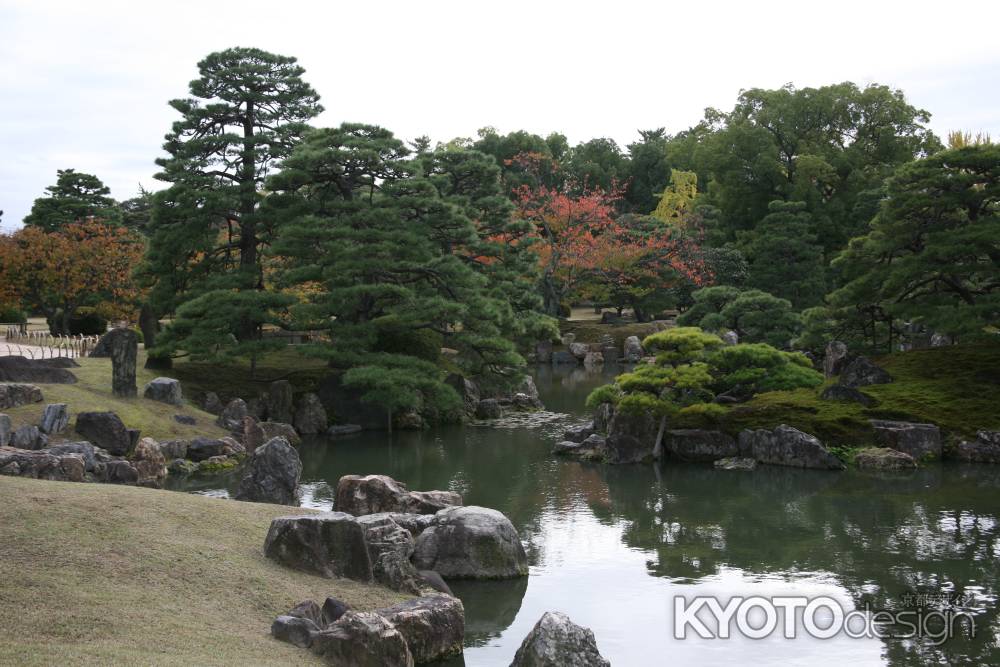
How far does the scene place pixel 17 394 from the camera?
1641 centimetres

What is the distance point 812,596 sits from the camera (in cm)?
971

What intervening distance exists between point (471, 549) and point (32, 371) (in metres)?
11.8

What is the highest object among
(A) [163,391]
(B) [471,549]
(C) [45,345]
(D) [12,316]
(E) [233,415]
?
(D) [12,316]

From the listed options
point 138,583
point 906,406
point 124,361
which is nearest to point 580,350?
point 906,406

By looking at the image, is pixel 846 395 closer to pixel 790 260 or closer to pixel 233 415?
pixel 233 415

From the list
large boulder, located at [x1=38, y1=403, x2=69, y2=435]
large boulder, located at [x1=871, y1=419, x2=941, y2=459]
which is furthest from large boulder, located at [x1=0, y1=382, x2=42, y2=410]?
large boulder, located at [x1=871, y1=419, x2=941, y2=459]

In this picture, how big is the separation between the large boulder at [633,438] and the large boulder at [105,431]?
28.3 feet

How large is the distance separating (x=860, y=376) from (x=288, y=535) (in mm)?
13859

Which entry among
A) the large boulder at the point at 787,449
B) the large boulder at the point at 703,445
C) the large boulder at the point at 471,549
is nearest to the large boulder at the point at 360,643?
the large boulder at the point at 471,549

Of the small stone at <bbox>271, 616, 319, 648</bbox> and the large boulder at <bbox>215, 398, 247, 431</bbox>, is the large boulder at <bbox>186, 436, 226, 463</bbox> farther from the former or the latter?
the small stone at <bbox>271, 616, 319, 648</bbox>

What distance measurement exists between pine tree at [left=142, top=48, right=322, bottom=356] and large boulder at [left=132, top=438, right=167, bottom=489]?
6.29 metres

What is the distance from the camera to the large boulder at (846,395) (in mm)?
17766

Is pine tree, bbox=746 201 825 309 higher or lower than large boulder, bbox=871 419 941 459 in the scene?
higher

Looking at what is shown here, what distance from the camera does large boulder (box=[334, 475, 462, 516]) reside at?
1191 cm
